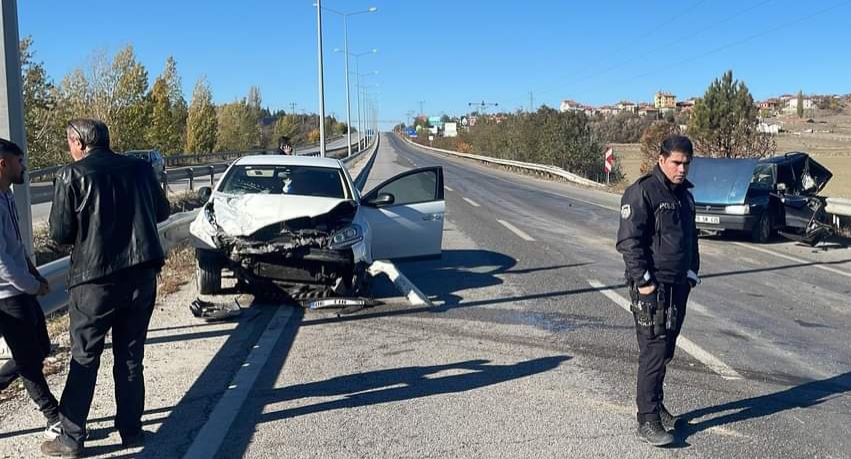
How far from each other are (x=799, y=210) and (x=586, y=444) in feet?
34.6

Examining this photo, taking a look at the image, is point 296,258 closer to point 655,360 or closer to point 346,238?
point 346,238

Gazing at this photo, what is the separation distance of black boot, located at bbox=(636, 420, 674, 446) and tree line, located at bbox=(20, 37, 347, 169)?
18090 mm

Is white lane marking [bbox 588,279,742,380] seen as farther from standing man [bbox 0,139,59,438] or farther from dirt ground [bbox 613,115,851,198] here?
dirt ground [bbox 613,115,851,198]

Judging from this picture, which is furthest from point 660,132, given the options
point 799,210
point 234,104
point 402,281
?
point 234,104

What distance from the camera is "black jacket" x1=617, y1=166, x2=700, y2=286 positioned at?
428 centimetres

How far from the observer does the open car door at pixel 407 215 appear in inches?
371

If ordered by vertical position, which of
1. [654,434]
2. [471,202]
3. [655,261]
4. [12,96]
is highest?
[12,96]

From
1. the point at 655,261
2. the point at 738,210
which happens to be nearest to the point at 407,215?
the point at 655,261

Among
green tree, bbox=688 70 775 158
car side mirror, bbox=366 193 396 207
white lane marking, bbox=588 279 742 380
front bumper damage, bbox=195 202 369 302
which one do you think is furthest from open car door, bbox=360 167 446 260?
green tree, bbox=688 70 775 158

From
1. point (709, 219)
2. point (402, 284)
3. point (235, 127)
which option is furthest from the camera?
point (235, 127)

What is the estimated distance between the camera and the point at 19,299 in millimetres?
4055

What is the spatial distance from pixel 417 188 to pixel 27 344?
6286mm

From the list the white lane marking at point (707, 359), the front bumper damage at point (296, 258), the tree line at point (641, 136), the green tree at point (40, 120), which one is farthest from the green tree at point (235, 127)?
the white lane marking at point (707, 359)

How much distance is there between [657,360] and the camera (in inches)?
173
